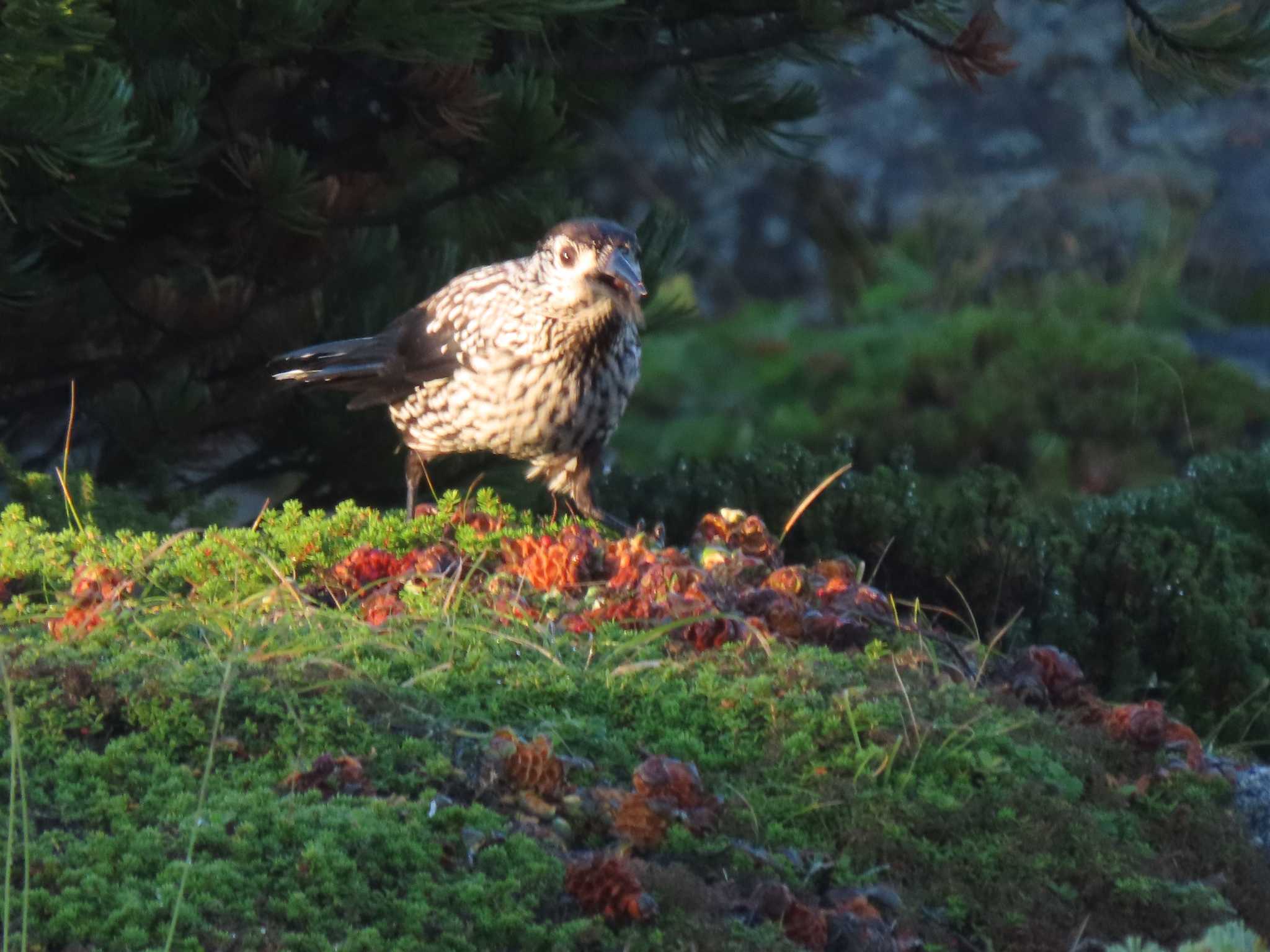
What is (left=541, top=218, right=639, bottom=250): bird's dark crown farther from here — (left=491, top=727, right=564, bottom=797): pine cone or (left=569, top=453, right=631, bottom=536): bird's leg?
(left=491, top=727, right=564, bottom=797): pine cone

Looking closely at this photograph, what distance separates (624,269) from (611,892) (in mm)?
2082

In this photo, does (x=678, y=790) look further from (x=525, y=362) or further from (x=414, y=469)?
(x=414, y=469)

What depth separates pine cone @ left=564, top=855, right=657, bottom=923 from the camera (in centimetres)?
245

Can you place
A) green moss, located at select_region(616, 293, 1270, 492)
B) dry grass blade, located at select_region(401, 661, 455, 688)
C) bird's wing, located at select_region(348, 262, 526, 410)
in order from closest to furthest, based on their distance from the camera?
dry grass blade, located at select_region(401, 661, 455, 688) < bird's wing, located at select_region(348, 262, 526, 410) < green moss, located at select_region(616, 293, 1270, 492)

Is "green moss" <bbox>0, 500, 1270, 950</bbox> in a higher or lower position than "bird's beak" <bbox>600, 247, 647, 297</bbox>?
lower

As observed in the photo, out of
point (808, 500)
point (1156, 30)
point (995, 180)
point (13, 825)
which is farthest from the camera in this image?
point (995, 180)

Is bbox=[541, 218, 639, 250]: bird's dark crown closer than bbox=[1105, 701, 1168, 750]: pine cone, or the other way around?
bbox=[1105, 701, 1168, 750]: pine cone

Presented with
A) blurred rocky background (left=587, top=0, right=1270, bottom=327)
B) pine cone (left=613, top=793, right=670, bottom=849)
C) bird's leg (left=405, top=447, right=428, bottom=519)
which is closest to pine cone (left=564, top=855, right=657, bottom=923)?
pine cone (left=613, top=793, right=670, bottom=849)

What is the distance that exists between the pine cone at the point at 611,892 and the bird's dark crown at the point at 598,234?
2125mm

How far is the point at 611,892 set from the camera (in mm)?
2461

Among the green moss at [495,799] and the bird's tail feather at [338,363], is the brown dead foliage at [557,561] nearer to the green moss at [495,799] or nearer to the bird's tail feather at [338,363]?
the green moss at [495,799]

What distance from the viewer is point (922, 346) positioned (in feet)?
32.8

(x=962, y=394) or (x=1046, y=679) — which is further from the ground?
(x=1046, y=679)

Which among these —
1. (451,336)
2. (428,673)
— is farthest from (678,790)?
(451,336)
